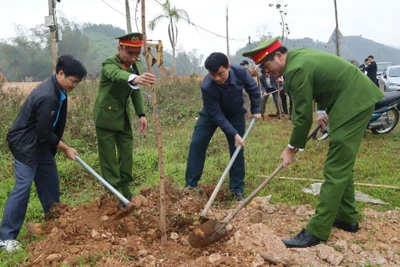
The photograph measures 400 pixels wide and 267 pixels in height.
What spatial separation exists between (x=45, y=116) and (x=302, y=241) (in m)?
2.24

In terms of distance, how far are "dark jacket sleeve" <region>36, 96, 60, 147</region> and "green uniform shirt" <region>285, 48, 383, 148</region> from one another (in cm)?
183

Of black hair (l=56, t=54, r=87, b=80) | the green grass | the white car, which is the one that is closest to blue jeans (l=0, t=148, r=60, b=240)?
the green grass

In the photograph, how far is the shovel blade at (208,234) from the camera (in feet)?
9.62

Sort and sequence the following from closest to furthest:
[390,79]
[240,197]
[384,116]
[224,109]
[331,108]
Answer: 1. [331,108]
2. [224,109]
3. [240,197]
4. [384,116]
5. [390,79]

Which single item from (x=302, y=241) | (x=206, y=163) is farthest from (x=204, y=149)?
(x=302, y=241)

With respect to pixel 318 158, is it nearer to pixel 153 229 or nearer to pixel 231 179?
pixel 231 179

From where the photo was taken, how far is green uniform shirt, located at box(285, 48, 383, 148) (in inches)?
107

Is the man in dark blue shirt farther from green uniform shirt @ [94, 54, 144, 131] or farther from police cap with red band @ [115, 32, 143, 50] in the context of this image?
green uniform shirt @ [94, 54, 144, 131]

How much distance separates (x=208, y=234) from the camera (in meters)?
2.95

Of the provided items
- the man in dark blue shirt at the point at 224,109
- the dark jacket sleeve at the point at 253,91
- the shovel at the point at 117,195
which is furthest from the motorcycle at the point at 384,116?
Answer: the shovel at the point at 117,195

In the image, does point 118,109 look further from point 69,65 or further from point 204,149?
point 204,149

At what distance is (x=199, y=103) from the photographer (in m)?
11.4

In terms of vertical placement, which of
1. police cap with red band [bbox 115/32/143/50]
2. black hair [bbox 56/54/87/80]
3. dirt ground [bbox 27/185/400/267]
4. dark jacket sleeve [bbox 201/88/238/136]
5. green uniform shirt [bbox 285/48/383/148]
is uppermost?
police cap with red band [bbox 115/32/143/50]

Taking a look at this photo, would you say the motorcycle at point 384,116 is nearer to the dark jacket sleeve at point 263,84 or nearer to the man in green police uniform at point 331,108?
the dark jacket sleeve at point 263,84
